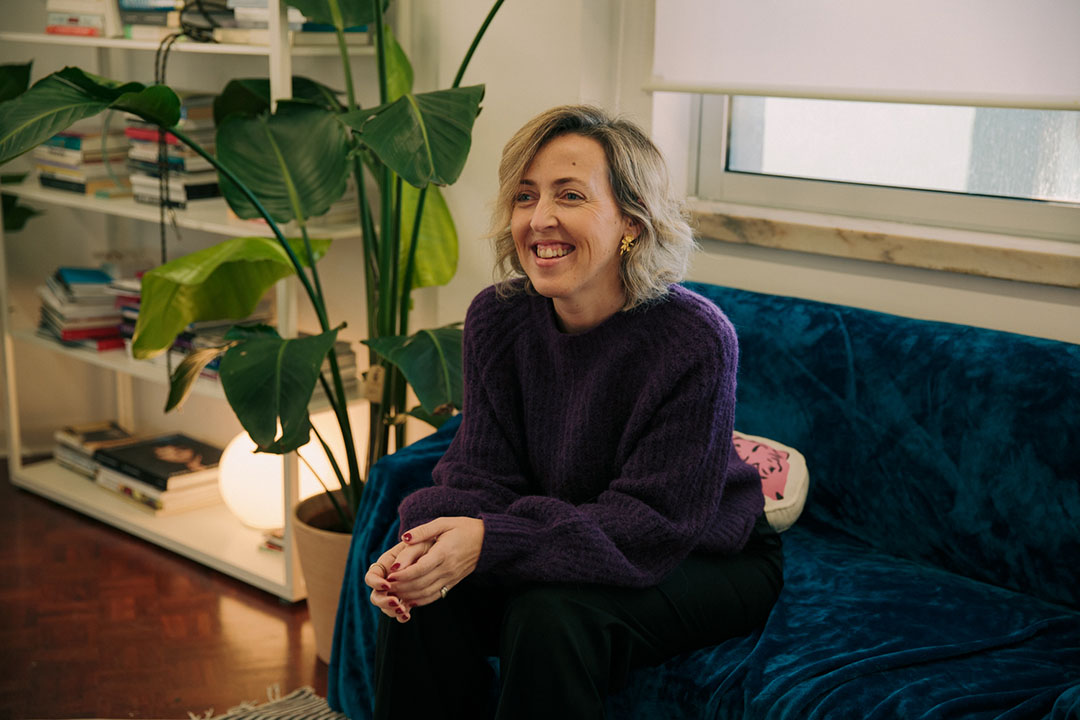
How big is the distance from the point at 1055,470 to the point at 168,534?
2285 mm

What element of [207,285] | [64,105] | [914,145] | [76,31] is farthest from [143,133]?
[914,145]

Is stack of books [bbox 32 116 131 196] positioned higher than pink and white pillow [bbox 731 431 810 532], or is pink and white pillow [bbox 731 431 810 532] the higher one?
stack of books [bbox 32 116 131 196]

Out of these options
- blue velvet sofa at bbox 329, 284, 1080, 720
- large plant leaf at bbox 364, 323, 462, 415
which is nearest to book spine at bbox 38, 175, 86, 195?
large plant leaf at bbox 364, 323, 462, 415

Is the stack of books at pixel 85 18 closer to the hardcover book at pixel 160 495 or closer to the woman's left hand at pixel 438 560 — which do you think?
the hardcover book at pixel 160 495

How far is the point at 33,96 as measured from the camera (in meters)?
1.89

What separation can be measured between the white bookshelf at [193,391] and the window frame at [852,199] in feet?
2.86

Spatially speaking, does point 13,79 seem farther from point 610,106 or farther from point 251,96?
point 610,106

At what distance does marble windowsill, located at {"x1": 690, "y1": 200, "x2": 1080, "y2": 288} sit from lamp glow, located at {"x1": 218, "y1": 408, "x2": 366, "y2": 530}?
1147mm

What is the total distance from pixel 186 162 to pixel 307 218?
75cm

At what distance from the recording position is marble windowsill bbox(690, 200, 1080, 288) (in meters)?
2.08

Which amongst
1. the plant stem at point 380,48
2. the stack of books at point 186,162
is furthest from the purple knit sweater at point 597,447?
the stack of books at point 186,162

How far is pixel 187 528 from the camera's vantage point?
3119mm

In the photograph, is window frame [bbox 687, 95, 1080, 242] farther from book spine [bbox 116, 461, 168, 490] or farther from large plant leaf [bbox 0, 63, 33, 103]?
book spine [bbox 116, 461, 168, 490]

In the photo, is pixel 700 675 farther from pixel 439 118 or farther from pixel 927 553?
pixel 439 118
